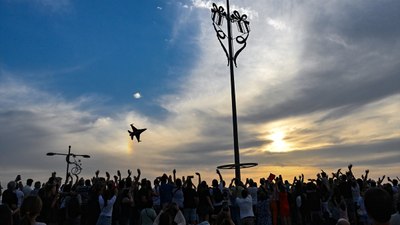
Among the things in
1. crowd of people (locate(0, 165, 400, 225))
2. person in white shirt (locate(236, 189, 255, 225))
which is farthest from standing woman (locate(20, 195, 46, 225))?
person in white shirt (locate(236, 189, 255, 225))

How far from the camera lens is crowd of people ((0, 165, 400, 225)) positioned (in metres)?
10.9

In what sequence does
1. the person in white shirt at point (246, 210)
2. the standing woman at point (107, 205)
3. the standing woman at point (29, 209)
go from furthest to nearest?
the person in white shirt at point (246, 210) < the standing woman at point (107, 205) < the standing woman at point (29, 209)

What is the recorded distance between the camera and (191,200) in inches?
521

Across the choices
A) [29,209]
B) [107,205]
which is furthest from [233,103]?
[29,209]

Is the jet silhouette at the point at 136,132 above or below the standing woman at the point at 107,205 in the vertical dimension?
above

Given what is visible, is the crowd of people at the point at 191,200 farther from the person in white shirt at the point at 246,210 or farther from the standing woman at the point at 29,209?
the standing woman at the point at 29,209

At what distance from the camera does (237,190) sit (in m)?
13.9

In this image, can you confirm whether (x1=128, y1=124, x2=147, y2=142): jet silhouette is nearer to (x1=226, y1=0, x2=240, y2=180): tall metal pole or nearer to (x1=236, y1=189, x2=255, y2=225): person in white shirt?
(x1=226, y1=0, x2=240, y2=180): tall metal pole

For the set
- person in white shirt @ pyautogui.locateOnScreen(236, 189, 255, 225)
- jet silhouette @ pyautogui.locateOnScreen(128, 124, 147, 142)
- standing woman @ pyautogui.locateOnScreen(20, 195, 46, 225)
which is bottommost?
person in white shirt @ pyautogui.locateOnScreen(236, 189, 255, 225)

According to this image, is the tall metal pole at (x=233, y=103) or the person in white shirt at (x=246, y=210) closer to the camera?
the person in white shirt at (x=246, y=210)

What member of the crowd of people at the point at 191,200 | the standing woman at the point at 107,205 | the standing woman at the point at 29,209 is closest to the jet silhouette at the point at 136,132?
the crowd of people at the point at 191,200

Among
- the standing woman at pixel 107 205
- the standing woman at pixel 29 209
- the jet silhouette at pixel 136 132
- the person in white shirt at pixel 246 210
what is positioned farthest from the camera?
the jet silhouette at pixel 136 132

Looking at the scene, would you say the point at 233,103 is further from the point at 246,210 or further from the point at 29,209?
the point at 29,209

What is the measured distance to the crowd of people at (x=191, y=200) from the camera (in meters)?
10.9
